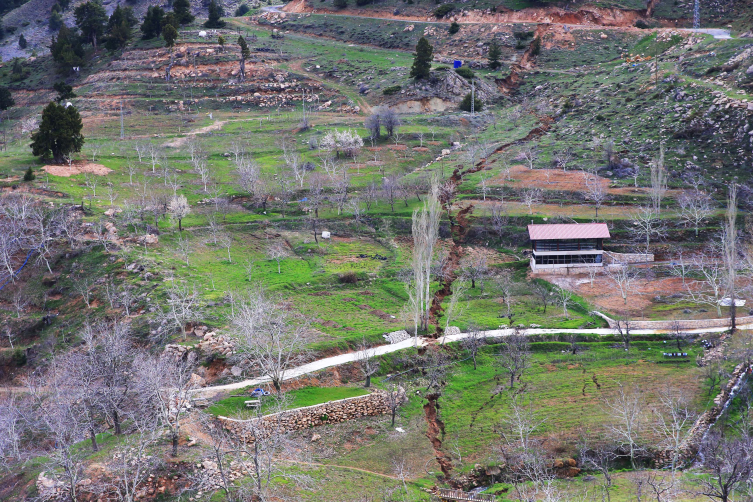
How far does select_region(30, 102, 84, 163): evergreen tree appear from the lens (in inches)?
3452

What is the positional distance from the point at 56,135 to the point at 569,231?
200ft

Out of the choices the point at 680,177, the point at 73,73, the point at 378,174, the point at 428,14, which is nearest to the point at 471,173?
the point at 378,174

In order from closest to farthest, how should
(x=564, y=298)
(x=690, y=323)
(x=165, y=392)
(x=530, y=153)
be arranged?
(x=165, y=392)
(x=690, y=323)
(x=564, y=298)
(x=530, y=153)

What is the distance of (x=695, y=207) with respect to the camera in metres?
72.6

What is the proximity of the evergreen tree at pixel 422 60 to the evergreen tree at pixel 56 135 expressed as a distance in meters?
54.3

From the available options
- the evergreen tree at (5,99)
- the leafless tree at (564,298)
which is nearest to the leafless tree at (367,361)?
the leafless tree at (564,298)

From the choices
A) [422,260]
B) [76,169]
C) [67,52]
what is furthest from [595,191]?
[67,52]

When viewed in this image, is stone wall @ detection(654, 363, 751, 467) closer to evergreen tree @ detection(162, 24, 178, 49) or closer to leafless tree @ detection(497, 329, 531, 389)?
leafless tree @ detection(497, 329, 531, 389)

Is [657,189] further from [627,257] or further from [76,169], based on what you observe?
[76,169]

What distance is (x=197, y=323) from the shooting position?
57.4 meters

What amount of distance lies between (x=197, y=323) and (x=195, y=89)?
77.4 meters

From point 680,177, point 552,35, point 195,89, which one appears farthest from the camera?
point 552,35

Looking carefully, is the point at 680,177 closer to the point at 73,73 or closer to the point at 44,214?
the point at 44,214

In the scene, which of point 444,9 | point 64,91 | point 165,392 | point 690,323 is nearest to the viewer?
point 165,392
